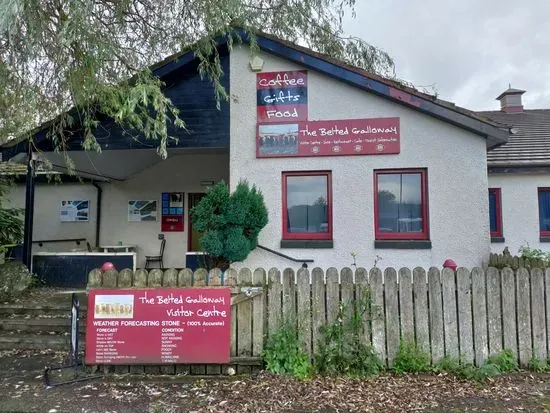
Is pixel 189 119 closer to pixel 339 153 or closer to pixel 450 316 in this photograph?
pixel 339 153

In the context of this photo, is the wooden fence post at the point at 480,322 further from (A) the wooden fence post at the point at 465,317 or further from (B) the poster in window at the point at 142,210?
(B) the poster in window at the point at 142,210

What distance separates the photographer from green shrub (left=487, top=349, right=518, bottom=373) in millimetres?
4797

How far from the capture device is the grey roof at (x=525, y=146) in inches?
427

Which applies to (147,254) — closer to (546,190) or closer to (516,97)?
(546,190)

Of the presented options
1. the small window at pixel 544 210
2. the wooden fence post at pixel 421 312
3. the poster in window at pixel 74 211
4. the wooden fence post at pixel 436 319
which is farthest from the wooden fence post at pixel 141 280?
the small window at pixel 544 210

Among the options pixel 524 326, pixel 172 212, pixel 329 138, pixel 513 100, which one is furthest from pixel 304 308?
pixel 513 100

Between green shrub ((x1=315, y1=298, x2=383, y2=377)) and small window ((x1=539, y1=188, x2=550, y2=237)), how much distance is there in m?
8.78

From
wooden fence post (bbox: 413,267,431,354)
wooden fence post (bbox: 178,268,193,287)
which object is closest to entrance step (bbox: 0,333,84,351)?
wooden fence post (bbox: 178,268,193,287)

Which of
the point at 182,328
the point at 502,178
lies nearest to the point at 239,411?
the point at 182,328

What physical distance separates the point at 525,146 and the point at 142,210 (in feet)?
37.0

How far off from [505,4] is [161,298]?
1365cm

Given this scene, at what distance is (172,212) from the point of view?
38.9 feet

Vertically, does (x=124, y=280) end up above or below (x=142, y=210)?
below

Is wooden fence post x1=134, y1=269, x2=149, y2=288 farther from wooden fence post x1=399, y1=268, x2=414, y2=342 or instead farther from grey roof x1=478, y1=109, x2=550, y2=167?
grey roof x1=478, y1=109, x2=550, y2=167
